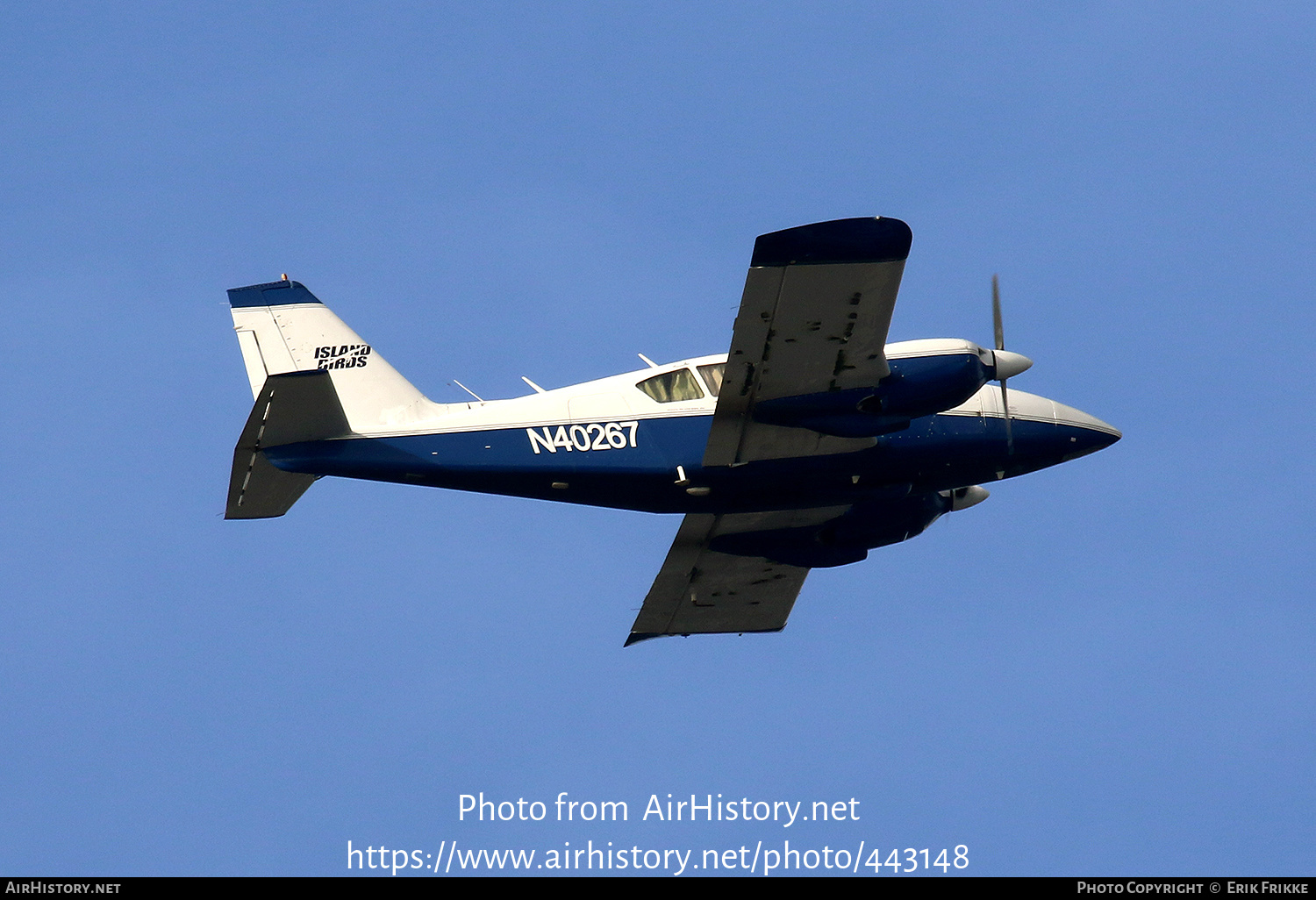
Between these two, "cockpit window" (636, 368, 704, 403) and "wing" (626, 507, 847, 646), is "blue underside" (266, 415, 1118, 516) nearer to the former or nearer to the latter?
"cockpit window" (636, 368, 704, 403)

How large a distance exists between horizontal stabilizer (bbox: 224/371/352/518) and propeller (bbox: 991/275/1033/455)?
15033 mm

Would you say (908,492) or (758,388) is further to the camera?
(908,492)

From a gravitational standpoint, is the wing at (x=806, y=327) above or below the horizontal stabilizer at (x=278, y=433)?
above

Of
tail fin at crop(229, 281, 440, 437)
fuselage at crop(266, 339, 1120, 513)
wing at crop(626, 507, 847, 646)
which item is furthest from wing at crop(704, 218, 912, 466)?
tail fin at crop(229, 281, 440, 437)

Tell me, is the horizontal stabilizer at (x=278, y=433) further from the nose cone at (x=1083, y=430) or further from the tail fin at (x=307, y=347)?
the nose cone at (x=1083, y=430)

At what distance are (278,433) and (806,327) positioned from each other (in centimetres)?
1181

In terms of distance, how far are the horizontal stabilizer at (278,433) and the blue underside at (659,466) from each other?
1.11 ft

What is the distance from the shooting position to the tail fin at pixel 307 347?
1489 inches

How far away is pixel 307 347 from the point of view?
38.7 meters

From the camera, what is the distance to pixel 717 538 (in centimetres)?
4178

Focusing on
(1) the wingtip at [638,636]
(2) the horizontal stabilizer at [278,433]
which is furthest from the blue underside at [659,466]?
(1) the wingtip at [638,636]
